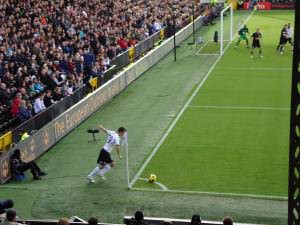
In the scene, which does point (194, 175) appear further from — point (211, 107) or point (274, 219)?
point (211, 107)

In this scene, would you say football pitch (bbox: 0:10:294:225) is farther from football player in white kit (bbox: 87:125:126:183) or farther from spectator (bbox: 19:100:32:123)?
spectator (bbox: 19:100:32:123)

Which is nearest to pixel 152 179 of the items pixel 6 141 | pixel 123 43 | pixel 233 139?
pixel 6 141

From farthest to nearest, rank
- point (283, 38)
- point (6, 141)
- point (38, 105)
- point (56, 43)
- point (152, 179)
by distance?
point (283, 38)
point (56, 43)
point (38, 105)
point (6, 141)
point (152, 179)

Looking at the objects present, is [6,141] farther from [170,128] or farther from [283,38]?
[283,38]

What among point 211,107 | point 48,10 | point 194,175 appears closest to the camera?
point 194,175

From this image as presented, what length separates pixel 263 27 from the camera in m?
49.3

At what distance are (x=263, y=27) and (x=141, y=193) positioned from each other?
3546cm

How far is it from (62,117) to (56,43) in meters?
8.68

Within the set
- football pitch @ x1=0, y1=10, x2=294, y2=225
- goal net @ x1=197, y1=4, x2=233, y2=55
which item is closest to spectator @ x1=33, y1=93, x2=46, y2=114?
football pitch @ x1=0, y1=10, x2=294, y2=225

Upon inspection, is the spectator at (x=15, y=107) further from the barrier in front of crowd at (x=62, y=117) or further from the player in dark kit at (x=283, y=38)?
the player in dark kit at (x=283, y=38)

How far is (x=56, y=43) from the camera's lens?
1163 inches

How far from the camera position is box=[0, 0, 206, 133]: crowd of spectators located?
72.6ft

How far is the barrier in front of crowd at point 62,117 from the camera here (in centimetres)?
1870

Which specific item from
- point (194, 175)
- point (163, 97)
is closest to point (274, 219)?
point (194, 175)
